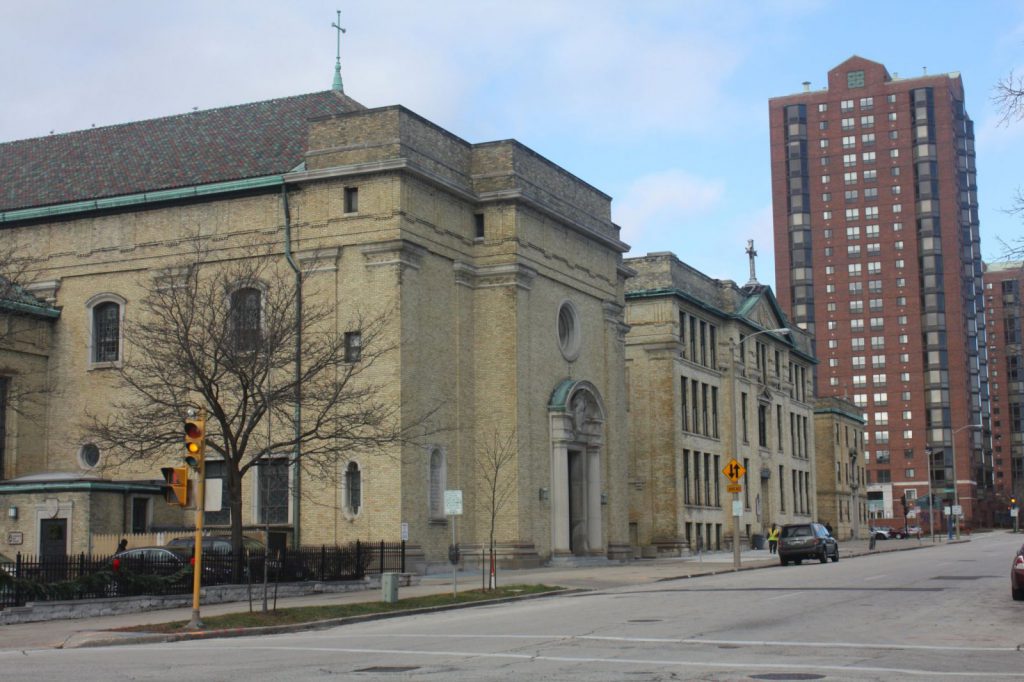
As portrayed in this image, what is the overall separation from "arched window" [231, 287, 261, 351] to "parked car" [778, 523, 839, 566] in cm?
2419

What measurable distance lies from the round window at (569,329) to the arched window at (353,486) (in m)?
11.5

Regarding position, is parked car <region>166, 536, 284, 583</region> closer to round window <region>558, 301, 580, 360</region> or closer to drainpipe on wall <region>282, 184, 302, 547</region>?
drainpipe on wall <region>282, 184, 302, 547</region>

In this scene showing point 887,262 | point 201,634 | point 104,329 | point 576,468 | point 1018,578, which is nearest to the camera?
point 201,634

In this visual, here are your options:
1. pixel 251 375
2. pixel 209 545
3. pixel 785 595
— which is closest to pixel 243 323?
pixel 251 375

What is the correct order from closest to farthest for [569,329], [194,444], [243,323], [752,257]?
[194,444]
[243,323]
[569,329]
[752,257]

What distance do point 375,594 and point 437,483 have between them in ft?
33.0

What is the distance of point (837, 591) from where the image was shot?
29.2 metres

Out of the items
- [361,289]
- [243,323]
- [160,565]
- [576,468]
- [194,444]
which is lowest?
[160,565]

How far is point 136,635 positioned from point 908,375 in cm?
14216

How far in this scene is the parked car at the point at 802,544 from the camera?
163ft

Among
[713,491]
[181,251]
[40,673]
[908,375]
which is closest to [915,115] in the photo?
[908,375]

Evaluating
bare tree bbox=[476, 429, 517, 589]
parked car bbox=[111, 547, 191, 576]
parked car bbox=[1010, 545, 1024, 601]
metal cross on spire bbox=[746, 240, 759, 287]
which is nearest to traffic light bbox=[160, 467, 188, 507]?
parked car bbox=[111, 547, 191, 576]

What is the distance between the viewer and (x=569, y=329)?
50125 mm

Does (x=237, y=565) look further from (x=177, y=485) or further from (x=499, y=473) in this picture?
(x=499, y=473)
